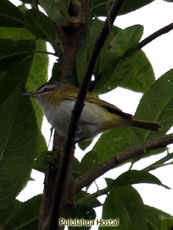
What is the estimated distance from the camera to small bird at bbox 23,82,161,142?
3617 millimetres

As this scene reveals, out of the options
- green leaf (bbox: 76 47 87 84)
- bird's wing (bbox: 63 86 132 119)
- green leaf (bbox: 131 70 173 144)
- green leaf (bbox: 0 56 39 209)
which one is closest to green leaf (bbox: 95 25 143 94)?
green leaf (bbox: 76 47 87 84)

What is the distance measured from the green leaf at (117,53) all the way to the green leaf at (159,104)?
9.0 inches

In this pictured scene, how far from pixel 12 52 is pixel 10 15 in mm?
218

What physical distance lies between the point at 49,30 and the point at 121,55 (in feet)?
1.47

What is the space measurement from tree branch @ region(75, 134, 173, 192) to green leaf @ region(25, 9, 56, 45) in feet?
3.13

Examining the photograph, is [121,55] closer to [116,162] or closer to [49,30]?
[49,30]


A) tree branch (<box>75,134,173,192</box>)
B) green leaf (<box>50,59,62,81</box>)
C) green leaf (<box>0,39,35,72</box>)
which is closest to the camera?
tree branch (<box>75,134,173,192</box>)

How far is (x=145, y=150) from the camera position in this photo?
2.56 metres

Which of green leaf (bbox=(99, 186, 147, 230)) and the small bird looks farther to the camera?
the small bird

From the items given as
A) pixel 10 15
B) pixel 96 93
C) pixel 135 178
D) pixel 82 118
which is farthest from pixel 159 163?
pixel 10 15

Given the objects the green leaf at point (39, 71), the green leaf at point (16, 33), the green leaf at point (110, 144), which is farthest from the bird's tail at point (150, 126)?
the green leaf at point (16, 33)

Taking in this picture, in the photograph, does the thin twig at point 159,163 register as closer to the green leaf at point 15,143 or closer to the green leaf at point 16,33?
the green leaf at point 15,143

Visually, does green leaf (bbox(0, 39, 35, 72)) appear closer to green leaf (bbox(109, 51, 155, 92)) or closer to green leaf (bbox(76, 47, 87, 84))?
green leaf (bbox(76, 47, 87, 84))

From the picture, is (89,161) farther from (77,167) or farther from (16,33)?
(16,33)
